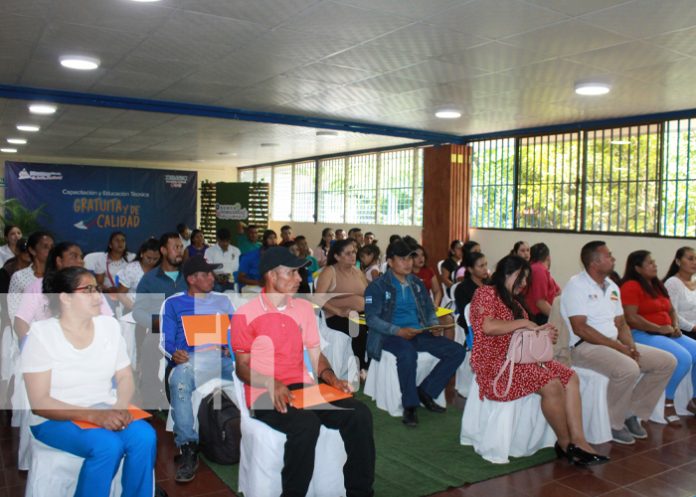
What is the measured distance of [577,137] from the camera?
31.2 ft

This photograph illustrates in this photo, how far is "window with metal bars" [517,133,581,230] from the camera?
9.59m

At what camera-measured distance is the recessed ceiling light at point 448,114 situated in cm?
853

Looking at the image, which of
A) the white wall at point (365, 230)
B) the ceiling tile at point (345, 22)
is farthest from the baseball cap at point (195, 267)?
the white wall at point (365, 230)

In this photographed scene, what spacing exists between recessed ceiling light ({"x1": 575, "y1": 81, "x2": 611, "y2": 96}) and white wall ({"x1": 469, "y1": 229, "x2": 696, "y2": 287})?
251cm

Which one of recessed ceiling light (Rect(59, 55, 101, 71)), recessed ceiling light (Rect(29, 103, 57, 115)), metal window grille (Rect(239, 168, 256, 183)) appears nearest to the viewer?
recessed ceiling light (Rect(59, 55, 101, 71))

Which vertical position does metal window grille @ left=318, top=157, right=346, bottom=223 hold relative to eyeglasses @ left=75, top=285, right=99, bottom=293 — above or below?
above

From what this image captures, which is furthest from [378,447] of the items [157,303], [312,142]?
[312,142]

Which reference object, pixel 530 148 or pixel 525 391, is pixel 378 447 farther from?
pixel 530 148

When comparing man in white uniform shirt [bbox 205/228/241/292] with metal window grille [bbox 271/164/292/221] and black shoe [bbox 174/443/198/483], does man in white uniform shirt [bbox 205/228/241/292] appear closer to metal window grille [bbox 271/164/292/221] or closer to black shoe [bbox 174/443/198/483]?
black shoe [bbox 174/443/198/483]

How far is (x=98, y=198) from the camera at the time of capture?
1489cm

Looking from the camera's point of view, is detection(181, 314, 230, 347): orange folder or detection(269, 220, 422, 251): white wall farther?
detection(269, 220, 422, 251): white wall

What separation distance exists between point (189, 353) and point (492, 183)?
8019mm

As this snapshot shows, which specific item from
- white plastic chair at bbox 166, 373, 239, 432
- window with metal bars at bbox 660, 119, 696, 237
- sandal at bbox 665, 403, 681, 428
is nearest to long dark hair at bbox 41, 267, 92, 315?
white plastic chair at bbox 166, 373, 239, 432

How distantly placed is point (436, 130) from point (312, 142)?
3.01m
